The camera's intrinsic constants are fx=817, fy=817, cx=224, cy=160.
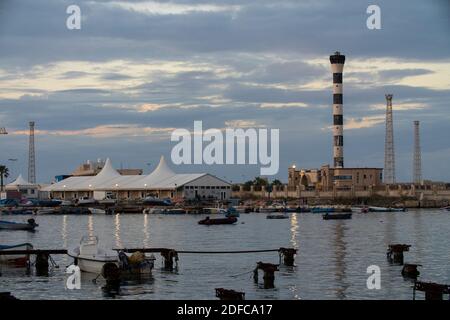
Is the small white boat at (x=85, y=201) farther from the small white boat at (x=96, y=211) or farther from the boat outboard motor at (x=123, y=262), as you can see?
the boat outboard motor at (x=123, y=262)

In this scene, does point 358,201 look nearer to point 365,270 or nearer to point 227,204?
point 227,204

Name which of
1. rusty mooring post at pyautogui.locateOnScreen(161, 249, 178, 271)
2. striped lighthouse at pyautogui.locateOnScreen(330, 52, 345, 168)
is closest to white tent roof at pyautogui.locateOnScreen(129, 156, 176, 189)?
striped lighthouse at pyautogui.locateOnScreen(330, 52, 345, 168)

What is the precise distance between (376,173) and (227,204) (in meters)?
31.3

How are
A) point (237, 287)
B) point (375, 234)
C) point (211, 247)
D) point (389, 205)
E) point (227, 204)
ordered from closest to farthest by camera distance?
point (237, 287), point (211, 247), point (375, 234), point (227, 204), point (389, 205)

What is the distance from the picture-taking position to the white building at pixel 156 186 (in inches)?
5630

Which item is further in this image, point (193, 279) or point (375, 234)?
point (375, 234)

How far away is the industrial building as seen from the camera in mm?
141000

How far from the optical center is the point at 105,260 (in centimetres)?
3497

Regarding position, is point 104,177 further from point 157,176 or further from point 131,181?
point 157,176

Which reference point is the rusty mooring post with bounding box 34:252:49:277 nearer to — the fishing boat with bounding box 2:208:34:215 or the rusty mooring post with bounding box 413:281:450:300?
the rusty mooring post with bounding box 413:281:450:300

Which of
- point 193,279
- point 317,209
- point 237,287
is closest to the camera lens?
point 237,287

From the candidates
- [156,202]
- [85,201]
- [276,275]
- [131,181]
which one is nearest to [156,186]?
[156,202]
